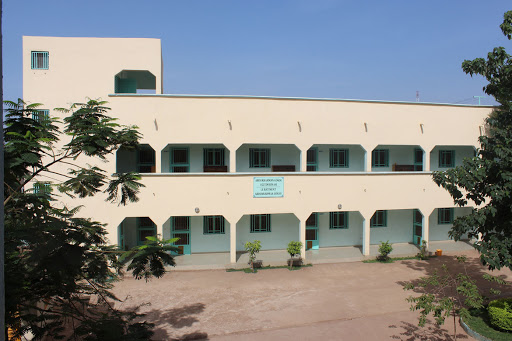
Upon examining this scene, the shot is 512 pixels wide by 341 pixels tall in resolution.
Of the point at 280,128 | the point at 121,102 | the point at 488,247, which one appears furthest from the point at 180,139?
the point at 488,247

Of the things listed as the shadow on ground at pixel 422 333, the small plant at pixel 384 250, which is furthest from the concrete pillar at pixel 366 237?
the shadow on ground at pixel 422 333

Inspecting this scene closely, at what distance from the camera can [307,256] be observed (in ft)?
51.1

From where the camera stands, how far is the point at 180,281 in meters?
12.8

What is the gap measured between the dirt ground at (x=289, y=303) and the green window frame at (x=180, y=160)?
15.6 ft

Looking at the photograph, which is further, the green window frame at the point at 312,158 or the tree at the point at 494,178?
the green window frame at the point at 312,158

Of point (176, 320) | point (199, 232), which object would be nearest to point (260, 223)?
point (199, 232)

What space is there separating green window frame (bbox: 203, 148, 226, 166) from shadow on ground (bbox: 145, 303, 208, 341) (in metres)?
7.15

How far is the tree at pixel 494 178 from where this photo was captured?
8594mm

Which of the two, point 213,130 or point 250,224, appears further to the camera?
point 250,224

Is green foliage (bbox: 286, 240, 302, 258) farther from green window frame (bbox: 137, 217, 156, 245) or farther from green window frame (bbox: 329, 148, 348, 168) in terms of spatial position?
green window frame (bbox: 137, 217, 156, 245)

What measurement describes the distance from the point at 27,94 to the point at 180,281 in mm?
9838

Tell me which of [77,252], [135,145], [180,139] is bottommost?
[77,252]

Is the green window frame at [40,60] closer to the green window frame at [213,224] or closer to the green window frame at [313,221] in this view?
the green window frame at [213,224]

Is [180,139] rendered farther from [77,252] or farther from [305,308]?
[77,252]
